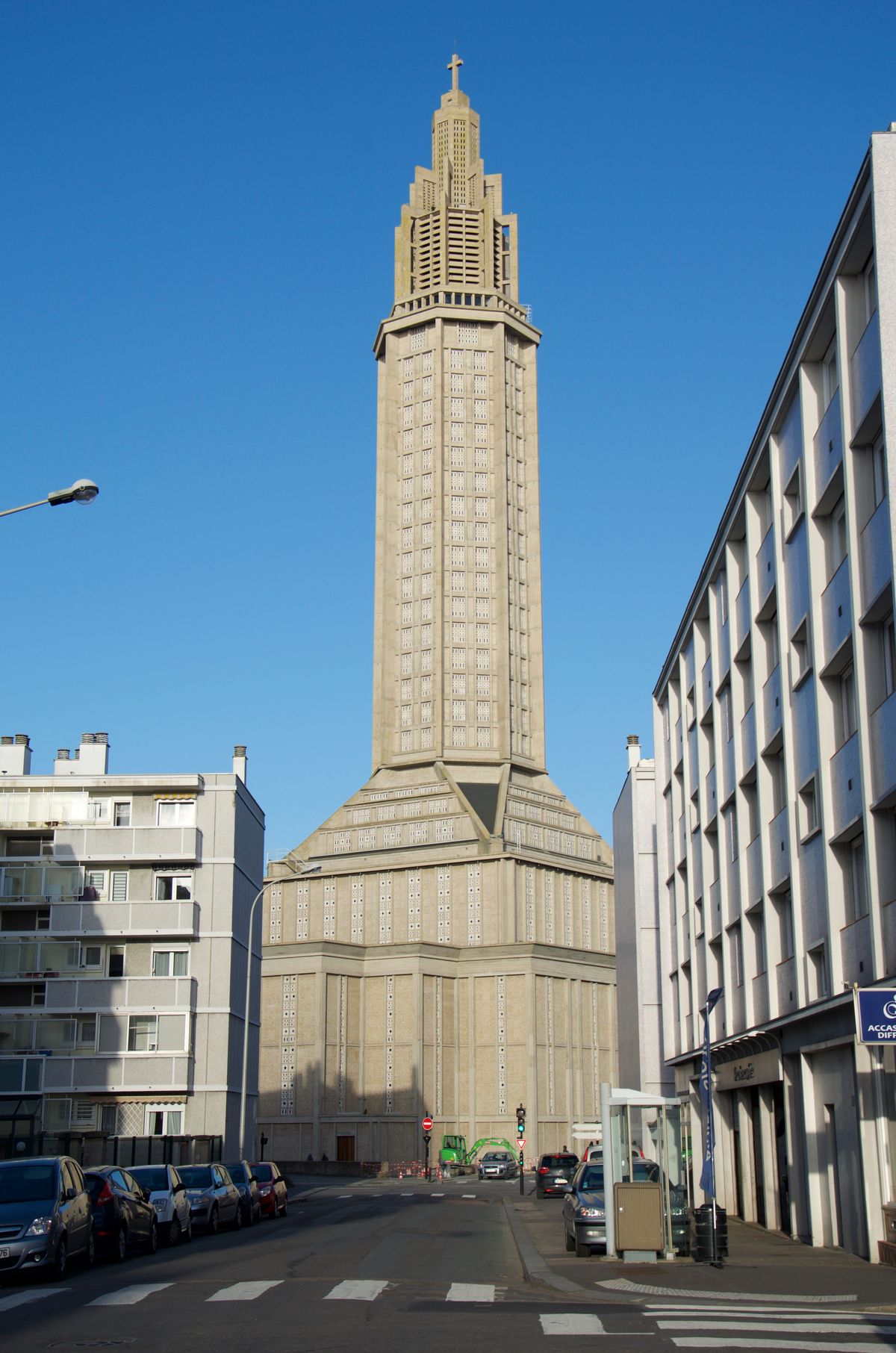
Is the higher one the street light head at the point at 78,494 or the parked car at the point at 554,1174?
the street light head at the point at 78,494

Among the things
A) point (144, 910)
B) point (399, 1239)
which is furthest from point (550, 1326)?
point (144, 910)

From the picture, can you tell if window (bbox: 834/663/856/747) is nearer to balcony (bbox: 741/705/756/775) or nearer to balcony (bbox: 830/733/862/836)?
balcony (bbox: 830/733/862/836)

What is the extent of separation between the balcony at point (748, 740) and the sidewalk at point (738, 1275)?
10.6m

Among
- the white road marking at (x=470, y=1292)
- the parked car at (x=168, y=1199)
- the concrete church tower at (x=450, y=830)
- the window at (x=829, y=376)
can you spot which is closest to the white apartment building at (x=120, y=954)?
the parked car at (x=168, y=1199)

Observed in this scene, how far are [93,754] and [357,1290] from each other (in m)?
40.9

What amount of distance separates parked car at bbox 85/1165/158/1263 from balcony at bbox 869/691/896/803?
13636 millimetres

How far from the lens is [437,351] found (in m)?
115

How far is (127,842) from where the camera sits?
52.3 metres

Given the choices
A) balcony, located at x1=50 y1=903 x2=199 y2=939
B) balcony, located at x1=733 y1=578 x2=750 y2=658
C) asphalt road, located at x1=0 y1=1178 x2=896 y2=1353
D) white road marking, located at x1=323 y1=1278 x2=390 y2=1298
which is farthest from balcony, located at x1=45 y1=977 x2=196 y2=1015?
white road marking, located at x1=323 y1=1278 x2=390 y2=1298

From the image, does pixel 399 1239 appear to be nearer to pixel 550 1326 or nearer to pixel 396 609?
pixel 550 1326

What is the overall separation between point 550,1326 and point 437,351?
10497 cm

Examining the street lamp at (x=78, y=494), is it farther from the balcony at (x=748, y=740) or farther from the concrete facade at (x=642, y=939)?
the concrete facade at (x=642, y=939)

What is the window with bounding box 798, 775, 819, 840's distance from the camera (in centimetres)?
2861

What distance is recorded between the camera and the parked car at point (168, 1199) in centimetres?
2883
